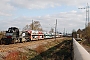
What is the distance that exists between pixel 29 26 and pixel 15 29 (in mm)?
73907

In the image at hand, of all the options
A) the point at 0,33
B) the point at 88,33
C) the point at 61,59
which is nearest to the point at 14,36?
the point at 0,33

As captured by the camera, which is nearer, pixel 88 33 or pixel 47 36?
pixel 88 33

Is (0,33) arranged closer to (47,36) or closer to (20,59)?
(20,59)

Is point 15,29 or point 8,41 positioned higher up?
point 15,29

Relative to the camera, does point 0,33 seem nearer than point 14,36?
No

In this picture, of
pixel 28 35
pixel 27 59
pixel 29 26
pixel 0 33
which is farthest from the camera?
pixel 29 26

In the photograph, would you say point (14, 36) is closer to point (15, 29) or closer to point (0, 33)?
Answer: point (15, 29)

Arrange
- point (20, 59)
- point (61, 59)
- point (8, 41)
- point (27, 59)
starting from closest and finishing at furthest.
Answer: point (20, 59), point (27, 59), point (61, 59), point (8, 41)

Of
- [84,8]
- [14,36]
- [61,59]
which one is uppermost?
[84,8]

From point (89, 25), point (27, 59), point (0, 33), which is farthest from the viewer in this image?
point (89, 25)

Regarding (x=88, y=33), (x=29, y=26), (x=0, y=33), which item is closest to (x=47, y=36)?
(x=88, y=33)

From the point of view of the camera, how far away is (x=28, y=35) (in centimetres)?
5022

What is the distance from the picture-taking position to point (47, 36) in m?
85.3

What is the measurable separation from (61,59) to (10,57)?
22.9 ft
